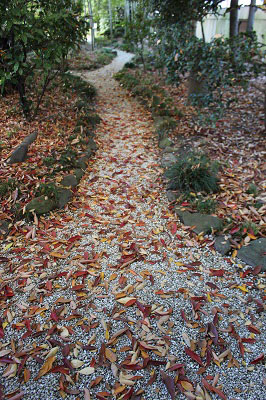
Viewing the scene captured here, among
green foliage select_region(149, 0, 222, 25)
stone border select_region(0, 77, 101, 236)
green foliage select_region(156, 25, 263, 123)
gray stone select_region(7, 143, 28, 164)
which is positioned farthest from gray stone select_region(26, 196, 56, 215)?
green foliage select_region(149, 0, 222, 25)

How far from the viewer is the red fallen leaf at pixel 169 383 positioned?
5.51 feet

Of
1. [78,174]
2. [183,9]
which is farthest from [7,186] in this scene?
[183,9]

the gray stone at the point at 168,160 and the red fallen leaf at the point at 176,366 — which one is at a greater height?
the gray stone at the point at 168,160

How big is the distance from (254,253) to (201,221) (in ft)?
1.94

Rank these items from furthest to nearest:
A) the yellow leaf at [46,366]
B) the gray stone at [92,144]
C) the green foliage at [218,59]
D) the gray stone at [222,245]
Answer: the gray stone at [92,144], the green foliage at [218,59], the gray stone at [222,245], the yellow leaf at [46,366]

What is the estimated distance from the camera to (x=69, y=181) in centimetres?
354

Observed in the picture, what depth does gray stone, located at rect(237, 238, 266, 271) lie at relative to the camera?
2551 millimetres

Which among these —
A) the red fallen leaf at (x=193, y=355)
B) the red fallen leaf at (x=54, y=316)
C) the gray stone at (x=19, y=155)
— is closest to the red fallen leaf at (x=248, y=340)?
the red fallen leaf at (x=193, y=355)

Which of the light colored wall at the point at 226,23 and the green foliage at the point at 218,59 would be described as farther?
the light colored wall at the point at 226,23

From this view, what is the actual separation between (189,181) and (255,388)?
218cm

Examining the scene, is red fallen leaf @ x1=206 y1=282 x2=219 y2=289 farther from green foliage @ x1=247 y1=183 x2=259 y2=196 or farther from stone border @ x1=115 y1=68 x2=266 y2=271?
green foliage @ x1=247 y1=183 x2=259 y2=196

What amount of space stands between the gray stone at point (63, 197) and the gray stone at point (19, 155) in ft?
2.57

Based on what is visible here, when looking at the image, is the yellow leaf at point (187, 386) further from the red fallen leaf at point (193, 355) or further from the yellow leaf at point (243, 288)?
the yellow leaf at point (243, 288)

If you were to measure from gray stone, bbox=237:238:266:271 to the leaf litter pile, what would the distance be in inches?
3.7
